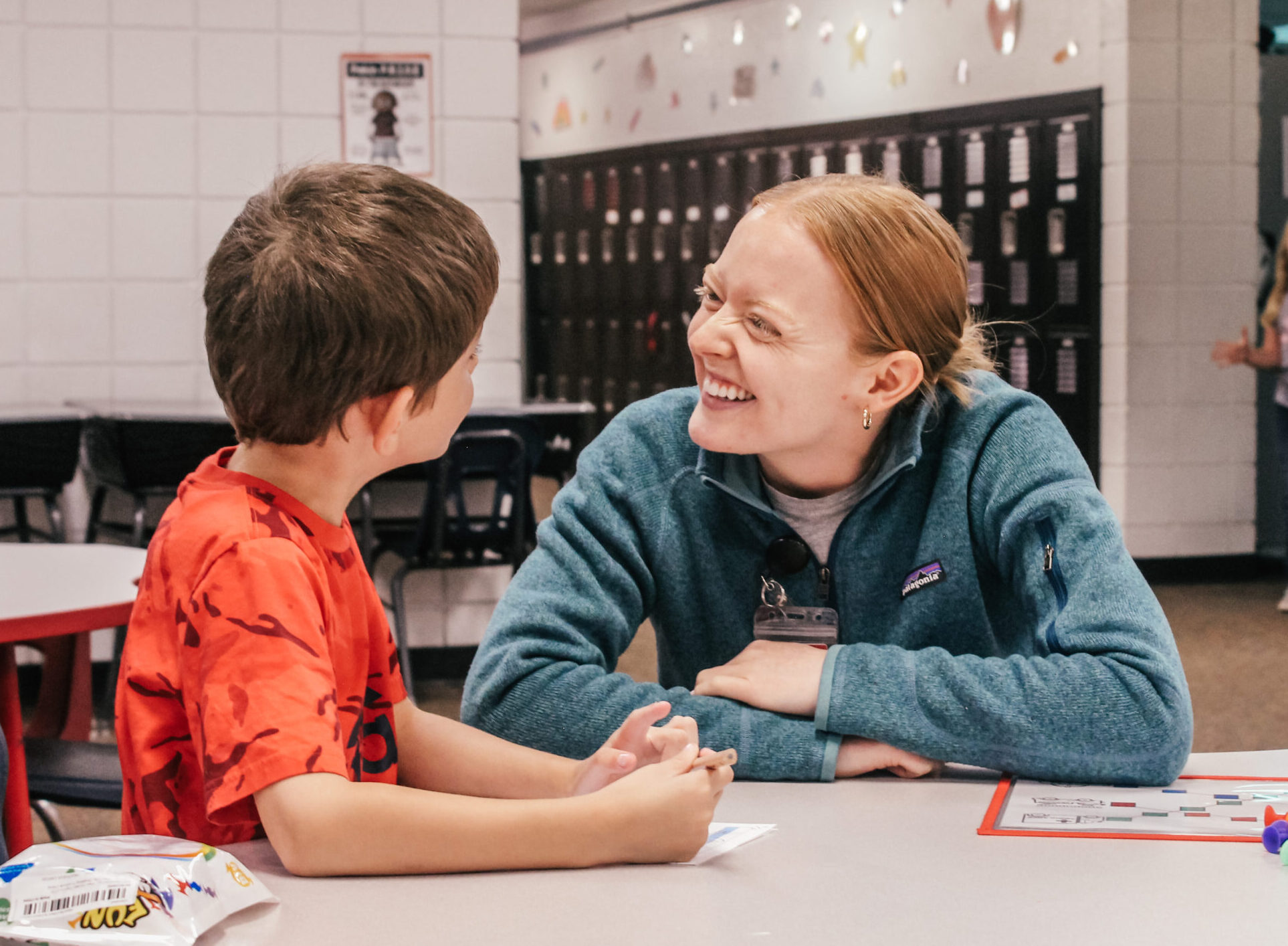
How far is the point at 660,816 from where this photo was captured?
0.84 meters

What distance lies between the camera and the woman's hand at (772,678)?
3.72ft

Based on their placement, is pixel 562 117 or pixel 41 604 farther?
pixel 562 117

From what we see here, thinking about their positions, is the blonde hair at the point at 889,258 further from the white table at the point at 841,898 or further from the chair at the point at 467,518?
the chair at the point at 467,518

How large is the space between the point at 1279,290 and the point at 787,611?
14.8ft

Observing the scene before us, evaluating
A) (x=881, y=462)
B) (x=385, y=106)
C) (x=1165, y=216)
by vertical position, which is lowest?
(x=881, y=462)

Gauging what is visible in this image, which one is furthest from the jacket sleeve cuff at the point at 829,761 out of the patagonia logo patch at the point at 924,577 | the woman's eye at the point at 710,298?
the woman's eye at the point at 710,298

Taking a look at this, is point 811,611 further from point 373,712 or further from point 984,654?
point 373,712

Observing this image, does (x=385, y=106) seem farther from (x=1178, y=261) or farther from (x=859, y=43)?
(x=1178, y=261)

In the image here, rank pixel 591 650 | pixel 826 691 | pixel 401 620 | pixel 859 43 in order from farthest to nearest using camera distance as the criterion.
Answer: pixel 859 43, pixel 401 620, pixel 591 650, pixel 826 691

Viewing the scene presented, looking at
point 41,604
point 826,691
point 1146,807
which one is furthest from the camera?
point 41,604

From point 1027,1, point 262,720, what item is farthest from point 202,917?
point 1027,1

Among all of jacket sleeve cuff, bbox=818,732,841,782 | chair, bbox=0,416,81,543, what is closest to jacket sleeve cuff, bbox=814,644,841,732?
jacket sleeve cuff, bbox=818,732,841,782

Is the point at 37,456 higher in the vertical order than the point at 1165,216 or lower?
lower

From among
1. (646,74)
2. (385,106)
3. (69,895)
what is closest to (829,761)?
(69,895)
